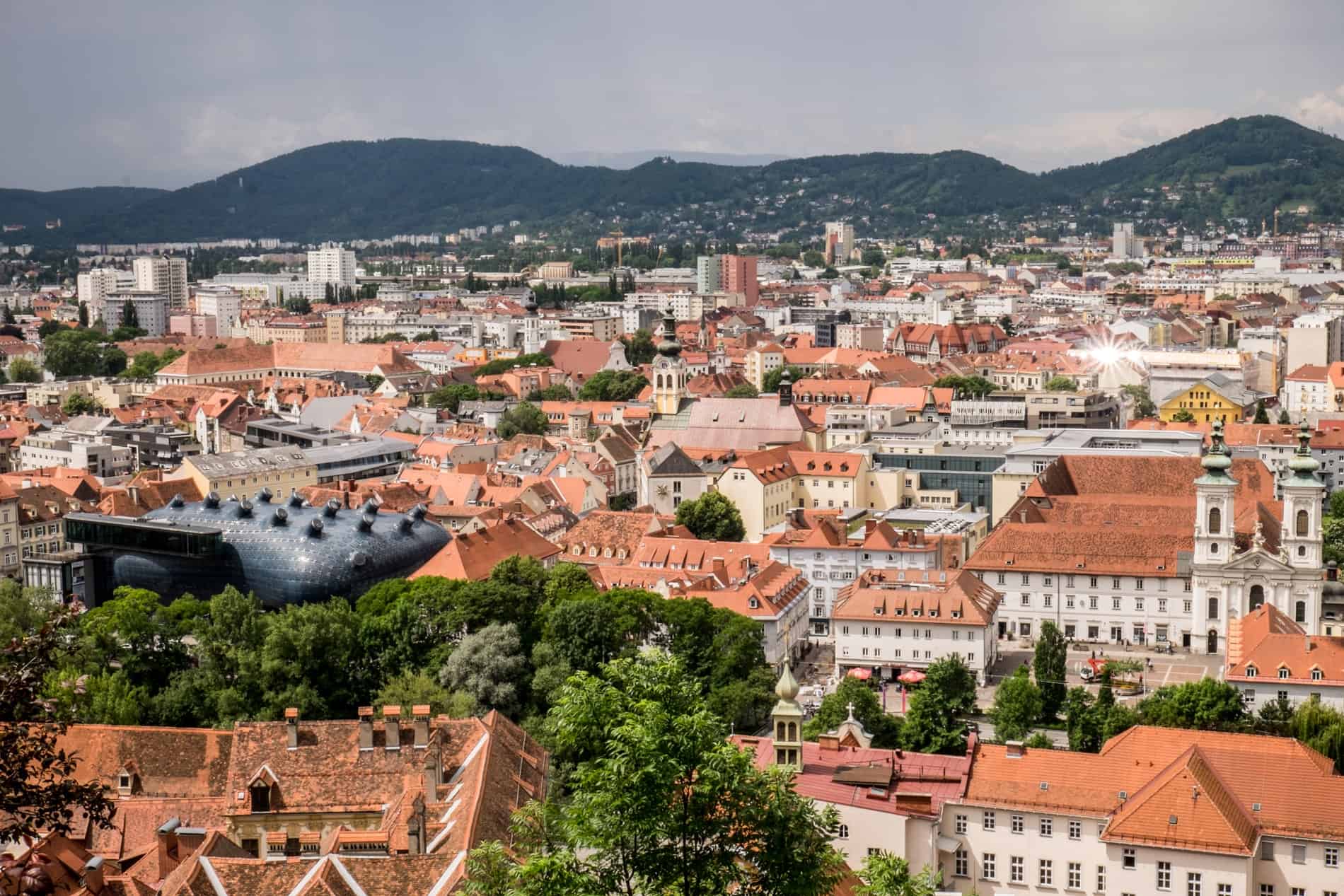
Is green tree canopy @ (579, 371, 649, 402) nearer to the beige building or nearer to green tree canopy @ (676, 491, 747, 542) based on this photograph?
the beige building

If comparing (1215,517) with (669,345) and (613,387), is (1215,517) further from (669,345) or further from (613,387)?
(613,387)

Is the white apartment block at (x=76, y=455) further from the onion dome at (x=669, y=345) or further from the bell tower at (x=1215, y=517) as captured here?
the bell tower at (x=1215, y=517)

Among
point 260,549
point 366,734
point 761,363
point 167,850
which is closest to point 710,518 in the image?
point 260,549

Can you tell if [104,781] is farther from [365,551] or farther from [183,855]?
[365,551]

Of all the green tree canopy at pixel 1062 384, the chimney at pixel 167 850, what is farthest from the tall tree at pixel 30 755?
the green tree canopy at pixel 1062 384

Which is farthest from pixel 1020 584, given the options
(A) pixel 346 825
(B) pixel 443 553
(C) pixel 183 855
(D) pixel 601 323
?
(D) pixel 601 323

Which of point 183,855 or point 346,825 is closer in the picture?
point 183,855

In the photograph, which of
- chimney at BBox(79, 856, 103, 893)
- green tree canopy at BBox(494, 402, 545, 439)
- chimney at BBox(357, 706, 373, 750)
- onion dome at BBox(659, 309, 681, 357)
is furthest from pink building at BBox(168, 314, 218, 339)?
chimney at BBox(79, 856, 103, 893)
